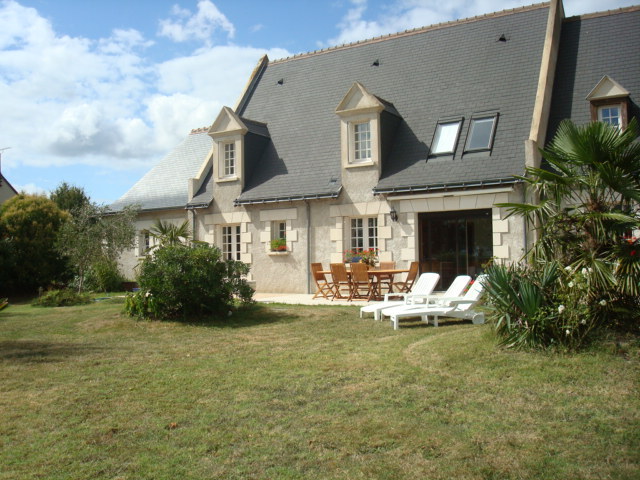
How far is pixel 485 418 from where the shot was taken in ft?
17.3

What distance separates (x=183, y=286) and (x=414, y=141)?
882cm

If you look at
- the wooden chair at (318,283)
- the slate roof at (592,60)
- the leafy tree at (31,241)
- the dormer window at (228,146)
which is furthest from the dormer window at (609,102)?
the leafy tree at (31,241)

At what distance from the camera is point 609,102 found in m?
15.3

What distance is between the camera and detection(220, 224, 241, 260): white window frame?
20.2 metres

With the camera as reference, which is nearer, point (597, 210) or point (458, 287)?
point (597, 210)

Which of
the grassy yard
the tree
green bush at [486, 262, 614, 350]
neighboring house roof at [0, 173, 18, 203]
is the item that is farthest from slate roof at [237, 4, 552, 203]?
neighboring house roof at [0, 173, 18, 203]

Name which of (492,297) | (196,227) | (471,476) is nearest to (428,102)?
(196,227)

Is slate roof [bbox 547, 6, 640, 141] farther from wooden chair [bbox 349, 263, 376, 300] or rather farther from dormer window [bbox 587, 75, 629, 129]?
wooden chair [bbox 349, 263, 376, 300]

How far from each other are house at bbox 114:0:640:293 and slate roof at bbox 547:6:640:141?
4 centimetres

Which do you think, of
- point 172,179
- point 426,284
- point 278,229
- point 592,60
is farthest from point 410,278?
point 172,179

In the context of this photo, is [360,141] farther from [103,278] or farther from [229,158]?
[103,278]

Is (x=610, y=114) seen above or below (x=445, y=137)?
above

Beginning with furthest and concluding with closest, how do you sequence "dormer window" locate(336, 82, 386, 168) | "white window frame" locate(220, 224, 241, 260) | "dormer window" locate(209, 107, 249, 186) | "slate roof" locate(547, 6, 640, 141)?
"white window frame" locate(220, 224, 241, 260) → "dormer window" locate(209, 107, 249, 186) → "dormer window" locate(336, 82, 386, 168) → "slate roof" locate(547, 6, 640, 141)

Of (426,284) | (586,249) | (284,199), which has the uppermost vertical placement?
(284,199)
